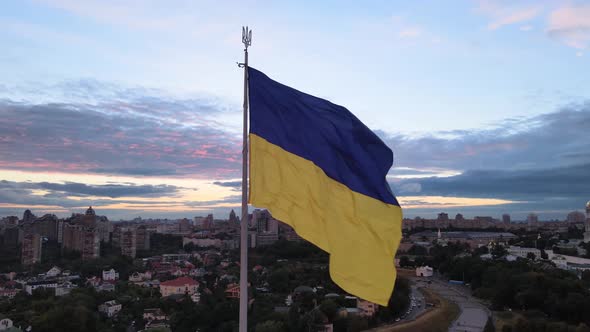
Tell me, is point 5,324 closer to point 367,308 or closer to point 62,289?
point 62,289

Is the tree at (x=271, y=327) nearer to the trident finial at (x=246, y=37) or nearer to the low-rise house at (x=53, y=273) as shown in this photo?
the trident finial at (x=246, y=37)

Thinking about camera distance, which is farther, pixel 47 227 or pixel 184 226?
pixel 184 226

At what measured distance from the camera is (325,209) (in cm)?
285

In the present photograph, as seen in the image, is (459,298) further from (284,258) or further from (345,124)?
(345,124)

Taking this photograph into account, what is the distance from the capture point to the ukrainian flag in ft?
9.08

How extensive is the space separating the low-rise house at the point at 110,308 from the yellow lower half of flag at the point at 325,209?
18352 mm

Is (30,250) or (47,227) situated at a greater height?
(47,227)

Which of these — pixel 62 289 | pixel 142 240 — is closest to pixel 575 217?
pixel 142 240

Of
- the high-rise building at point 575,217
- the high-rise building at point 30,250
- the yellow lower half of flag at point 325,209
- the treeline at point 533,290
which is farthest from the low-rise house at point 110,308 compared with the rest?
the high-rise building at point 575,217

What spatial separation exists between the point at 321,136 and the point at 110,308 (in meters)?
19.0

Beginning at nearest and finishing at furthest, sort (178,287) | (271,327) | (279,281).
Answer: (271,327) < (279,281) < (178,287)

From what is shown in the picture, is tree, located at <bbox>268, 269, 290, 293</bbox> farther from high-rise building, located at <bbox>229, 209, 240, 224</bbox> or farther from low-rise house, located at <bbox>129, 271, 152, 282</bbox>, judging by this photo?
high-rise building, located at <bbox>229, 209, 240, 224</bbox>

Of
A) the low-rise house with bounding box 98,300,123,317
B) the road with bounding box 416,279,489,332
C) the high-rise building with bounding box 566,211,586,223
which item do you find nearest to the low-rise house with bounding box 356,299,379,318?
the road with bounding box 416,279,489,332

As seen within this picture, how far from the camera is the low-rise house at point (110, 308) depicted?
19.3 metres
